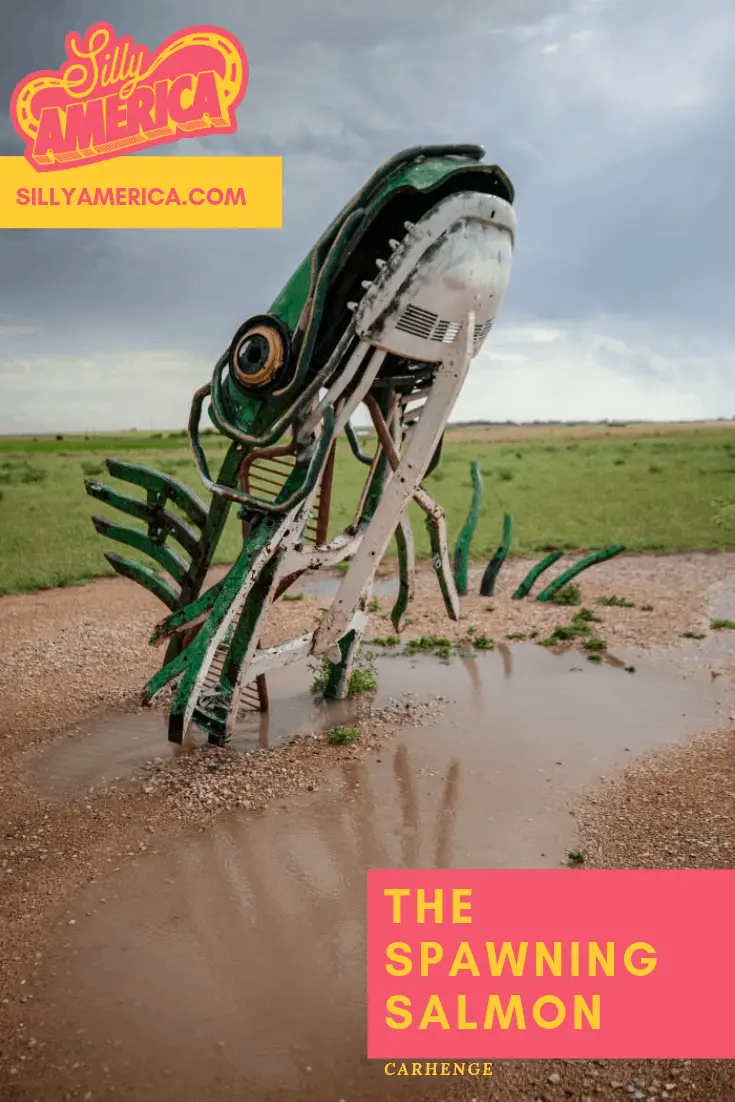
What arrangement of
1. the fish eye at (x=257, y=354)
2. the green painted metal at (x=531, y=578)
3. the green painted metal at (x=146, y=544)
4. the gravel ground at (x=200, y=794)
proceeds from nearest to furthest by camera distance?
the gravel ground at (x=200, y=794) < the fish eye at (x=257, y=354) < the green painted metal at (x=146, y=544) < the green painted metal at (x=531, y=578)

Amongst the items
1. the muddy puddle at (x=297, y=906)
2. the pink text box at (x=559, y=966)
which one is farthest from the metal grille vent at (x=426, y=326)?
the pink text box at (x=559, y=966)

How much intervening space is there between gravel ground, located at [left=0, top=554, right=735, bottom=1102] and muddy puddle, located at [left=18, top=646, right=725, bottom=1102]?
19cm

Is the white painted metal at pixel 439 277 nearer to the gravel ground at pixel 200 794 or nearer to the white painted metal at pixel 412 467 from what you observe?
the white painted metal at pixel 412 467

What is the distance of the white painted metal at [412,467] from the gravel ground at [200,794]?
1.78 meters

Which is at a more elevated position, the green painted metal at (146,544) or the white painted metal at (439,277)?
the white painted metal at (439,277)

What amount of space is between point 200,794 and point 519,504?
61.6ft

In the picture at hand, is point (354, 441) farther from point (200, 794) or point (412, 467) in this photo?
point (200, 794)

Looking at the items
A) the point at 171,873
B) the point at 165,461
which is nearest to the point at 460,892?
the point at 171,873

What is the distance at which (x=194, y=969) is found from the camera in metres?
4.68

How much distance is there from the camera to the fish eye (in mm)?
6348

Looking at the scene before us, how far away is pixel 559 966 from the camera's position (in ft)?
15.4

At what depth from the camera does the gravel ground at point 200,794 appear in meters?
3.99

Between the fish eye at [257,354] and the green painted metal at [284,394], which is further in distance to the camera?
the fish eye at [257,354]

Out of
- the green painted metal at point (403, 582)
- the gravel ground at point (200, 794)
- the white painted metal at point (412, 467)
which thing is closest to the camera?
the gravel ground at point (200, 794)
